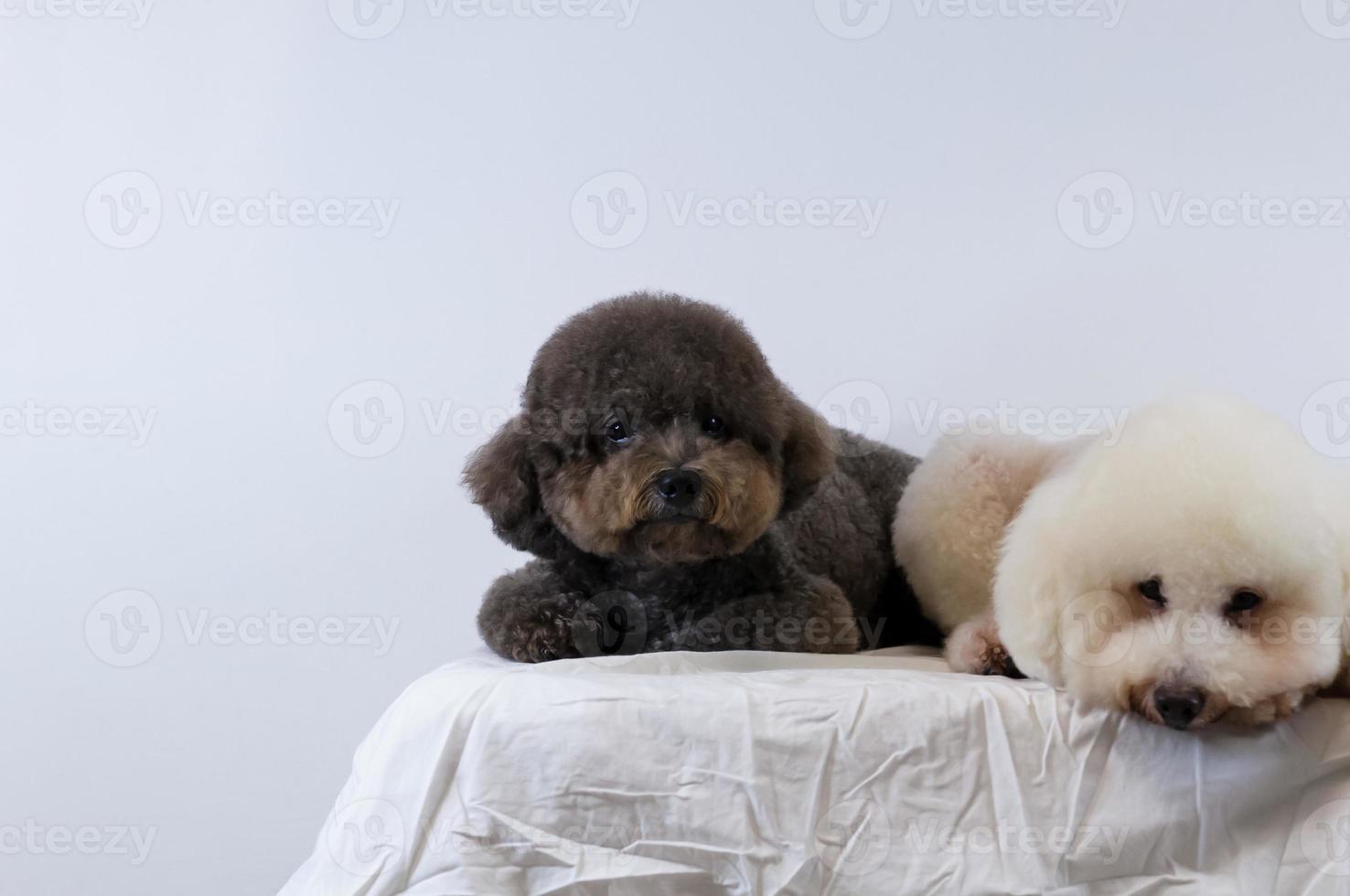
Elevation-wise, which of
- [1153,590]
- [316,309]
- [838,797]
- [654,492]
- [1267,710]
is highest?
[316,309]

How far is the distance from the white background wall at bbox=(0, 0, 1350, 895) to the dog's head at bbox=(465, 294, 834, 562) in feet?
2.49

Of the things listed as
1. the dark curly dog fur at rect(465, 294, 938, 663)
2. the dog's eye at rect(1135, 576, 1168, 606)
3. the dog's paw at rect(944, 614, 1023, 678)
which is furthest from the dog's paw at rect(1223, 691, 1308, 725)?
the dark curly dog fur at rect(465, 294, 938, 663)

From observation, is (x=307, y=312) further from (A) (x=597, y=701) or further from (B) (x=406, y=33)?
(A) (x=597, y=701)

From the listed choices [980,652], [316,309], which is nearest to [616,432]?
[980,652]

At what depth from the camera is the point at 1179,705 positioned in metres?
1.34

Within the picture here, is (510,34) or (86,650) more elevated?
(510,34)

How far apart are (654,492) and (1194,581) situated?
739 millimetres

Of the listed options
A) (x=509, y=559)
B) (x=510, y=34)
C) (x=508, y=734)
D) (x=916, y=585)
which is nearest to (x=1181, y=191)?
(x=916, y=585)

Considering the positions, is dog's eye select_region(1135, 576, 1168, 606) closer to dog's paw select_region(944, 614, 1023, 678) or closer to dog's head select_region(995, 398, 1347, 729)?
dog's head select_region(995, 398, 1347, 729)

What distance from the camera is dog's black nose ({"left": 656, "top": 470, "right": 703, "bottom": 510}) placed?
1.73 m

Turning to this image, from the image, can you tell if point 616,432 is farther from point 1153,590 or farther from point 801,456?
point 1153,590

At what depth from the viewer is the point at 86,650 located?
105 inches

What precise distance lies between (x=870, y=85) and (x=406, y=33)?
1.06 meters

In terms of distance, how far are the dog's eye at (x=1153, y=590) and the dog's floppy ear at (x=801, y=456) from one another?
0.62 metres
